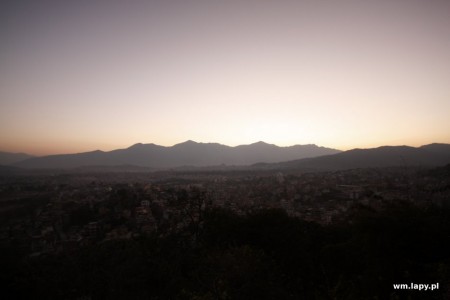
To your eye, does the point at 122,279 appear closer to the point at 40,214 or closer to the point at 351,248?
the point at 351,248

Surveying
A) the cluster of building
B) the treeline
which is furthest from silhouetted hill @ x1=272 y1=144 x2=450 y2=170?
the treeline

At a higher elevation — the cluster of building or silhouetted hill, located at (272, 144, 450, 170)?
silhouetted hill, located at (272, 144, 450, 170)

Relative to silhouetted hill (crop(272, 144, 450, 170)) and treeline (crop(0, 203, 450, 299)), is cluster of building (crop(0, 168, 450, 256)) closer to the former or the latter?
treeline (crop(0, 203, 450, 299))

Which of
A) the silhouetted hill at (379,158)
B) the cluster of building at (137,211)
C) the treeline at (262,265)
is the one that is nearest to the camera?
the treeline at (262,265)

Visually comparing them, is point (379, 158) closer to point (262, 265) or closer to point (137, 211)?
point (137, 211)

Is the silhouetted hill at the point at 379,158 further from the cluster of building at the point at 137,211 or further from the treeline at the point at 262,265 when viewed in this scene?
the treeline at the point at 262,265

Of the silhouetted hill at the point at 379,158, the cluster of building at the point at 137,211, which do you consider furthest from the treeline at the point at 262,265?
the silhouetted hill at the point at 379,158

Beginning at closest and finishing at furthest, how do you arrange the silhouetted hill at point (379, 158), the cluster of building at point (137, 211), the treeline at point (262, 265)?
the treeline at point (262, 265), the cluster of building at point (137, 211), the silhouetted hill at point (379, 158)

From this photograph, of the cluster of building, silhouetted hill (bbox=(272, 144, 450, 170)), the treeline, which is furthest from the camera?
silhouetted hill (bbox=(272, 144, 450, 170))

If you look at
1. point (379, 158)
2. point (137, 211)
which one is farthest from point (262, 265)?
point (379, 158)
